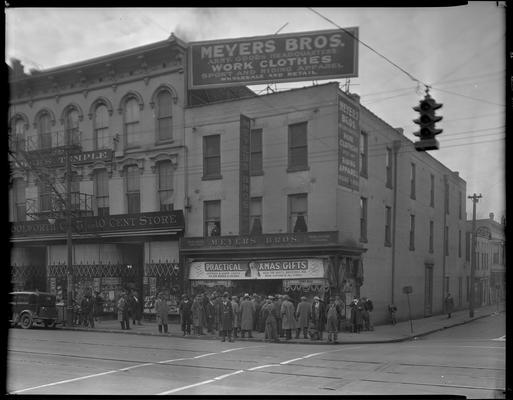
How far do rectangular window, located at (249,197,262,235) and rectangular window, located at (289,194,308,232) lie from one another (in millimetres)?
1260

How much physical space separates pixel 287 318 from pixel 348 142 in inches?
304

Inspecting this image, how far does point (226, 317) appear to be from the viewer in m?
18.3

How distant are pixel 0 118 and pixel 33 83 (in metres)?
6.18

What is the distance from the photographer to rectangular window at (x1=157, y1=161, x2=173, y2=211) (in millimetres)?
19181

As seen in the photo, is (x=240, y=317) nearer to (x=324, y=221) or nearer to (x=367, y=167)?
(x=324, y=221)

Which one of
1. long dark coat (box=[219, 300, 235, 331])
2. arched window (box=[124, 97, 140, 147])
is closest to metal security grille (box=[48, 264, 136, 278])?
long dark coat (box=[219, 300, 235, 331])

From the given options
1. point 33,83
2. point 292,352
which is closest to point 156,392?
point 292,352

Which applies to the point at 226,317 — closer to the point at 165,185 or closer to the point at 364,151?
the point at 165,185

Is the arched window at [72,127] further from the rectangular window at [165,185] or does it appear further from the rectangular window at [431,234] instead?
the rectangular window at [431,234]

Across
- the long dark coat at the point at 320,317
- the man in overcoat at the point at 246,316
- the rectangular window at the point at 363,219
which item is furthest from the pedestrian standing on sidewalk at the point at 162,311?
the rectangular window at the point at 363,219

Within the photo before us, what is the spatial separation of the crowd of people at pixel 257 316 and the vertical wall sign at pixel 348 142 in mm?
4934

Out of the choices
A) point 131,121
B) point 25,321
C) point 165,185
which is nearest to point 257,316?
point 165,185

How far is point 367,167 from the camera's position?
78.9ft

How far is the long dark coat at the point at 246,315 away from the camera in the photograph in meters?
18.7
